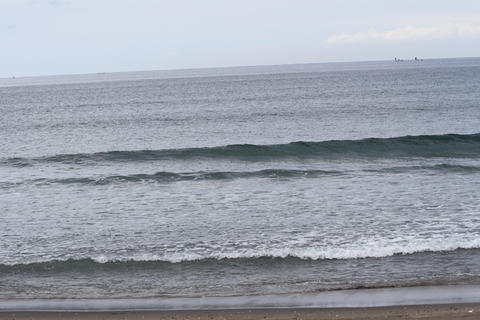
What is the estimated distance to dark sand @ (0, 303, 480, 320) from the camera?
33.3 ft

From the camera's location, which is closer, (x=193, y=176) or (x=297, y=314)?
(x=297, y=314)

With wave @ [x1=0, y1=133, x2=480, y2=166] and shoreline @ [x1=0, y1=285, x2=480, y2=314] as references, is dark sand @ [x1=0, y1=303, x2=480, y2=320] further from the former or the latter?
wave @ [x1=0, y1=133, x2=480, y2=166]

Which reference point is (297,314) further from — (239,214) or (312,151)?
(312,151)

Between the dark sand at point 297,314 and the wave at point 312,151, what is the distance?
21.5m

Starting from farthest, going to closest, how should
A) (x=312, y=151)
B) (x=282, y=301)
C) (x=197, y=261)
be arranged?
(x=312, y=151) → (x=197, y=261) → (x=282, y=301)

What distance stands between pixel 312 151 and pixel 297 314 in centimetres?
2327

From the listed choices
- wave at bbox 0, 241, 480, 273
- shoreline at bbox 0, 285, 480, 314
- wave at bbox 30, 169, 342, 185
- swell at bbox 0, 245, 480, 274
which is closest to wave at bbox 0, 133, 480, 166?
wave at bbox 30, 169, 342, 185

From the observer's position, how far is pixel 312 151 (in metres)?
33.3

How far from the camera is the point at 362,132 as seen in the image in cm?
4116

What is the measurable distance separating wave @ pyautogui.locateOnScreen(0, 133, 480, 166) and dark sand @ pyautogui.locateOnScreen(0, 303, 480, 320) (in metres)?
21.5

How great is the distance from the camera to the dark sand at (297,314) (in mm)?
10156

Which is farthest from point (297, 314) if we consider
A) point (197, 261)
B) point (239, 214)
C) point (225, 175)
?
point (225, 175)

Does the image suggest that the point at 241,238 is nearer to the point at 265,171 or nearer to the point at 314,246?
the point at 314,246

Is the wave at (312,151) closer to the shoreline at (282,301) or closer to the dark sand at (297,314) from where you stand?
the shoreline at (282,301)
